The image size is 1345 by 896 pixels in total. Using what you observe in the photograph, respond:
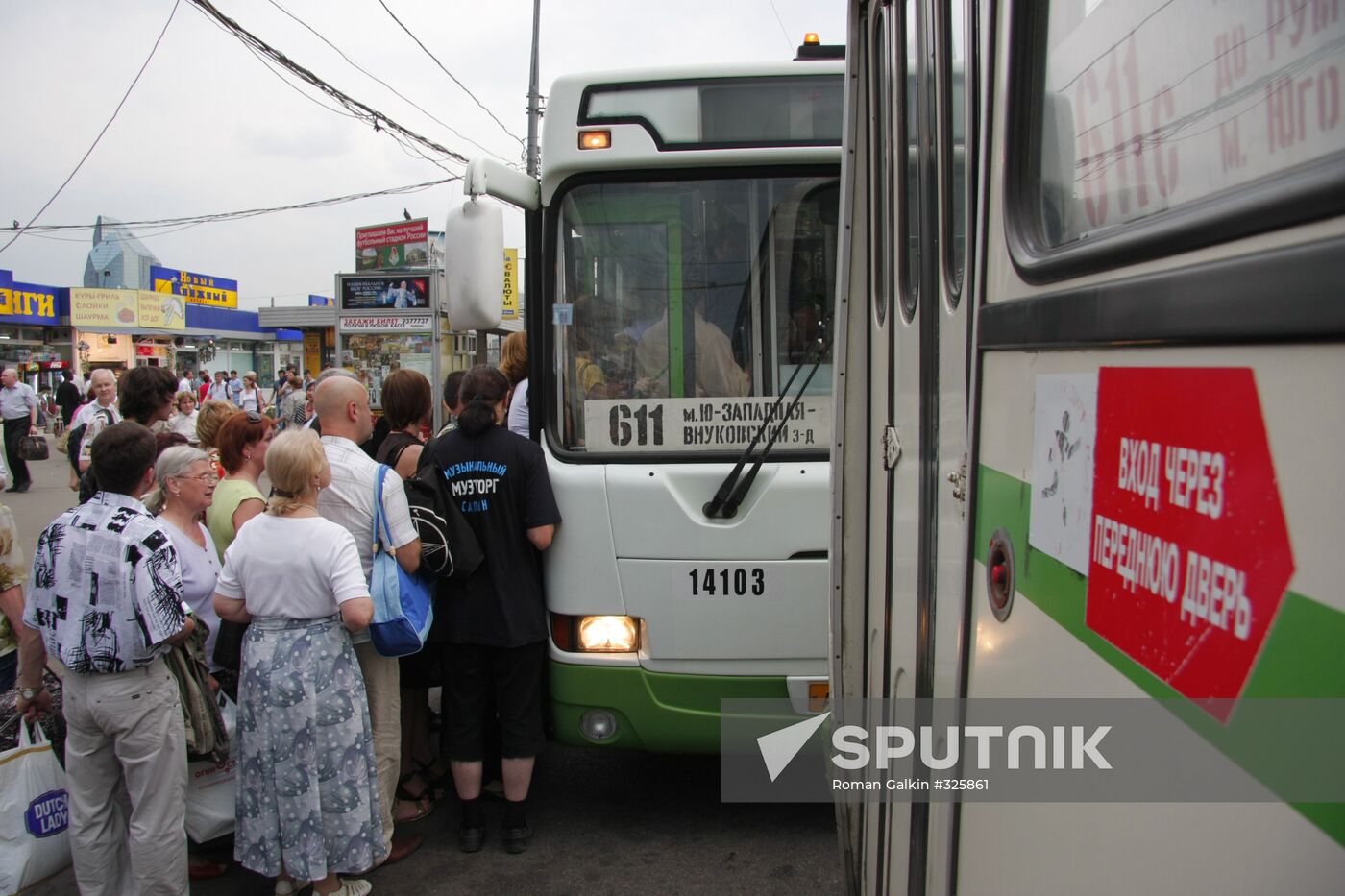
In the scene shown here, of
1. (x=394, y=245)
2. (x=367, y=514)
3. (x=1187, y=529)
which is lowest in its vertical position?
(x=367, y=514)

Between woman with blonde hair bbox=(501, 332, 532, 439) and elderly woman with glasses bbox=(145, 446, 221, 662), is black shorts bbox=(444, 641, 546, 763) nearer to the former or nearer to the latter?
elderly woman with glasses bbox=(145, 446, 221, 662)

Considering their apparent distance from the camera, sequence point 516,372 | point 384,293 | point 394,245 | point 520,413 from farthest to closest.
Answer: point 394,245
point 384,293
point 516,372
point 520,413

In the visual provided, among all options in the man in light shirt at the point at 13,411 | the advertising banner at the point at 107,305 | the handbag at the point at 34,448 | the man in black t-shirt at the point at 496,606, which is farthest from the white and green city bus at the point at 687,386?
the advertising banner at the point at 107,305

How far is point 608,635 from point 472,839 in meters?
1.09

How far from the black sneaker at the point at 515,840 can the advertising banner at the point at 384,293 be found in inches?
369

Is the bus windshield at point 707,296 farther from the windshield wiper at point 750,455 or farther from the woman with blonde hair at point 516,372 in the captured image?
the woman with blonde hair at point 516,372

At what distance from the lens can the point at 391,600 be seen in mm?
3715

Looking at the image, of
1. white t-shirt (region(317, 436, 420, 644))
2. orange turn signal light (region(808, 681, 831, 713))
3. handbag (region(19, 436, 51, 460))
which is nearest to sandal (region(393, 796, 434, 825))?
white t-shirt (region(317, 436, 420, 644))

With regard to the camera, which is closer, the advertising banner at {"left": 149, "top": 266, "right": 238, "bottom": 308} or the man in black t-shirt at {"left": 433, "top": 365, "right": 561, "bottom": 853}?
the man in black t-shirt at {"left": 433, "top": 365, "right": 561, "bottom": 853}

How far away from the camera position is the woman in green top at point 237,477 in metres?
3.97

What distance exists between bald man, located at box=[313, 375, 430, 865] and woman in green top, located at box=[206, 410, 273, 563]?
0.36m

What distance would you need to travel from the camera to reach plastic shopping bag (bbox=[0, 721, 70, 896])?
334cm

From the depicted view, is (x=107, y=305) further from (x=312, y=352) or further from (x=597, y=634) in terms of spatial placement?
(x=597, y=634)

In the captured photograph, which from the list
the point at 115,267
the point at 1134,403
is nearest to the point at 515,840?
the point at 1134,403
